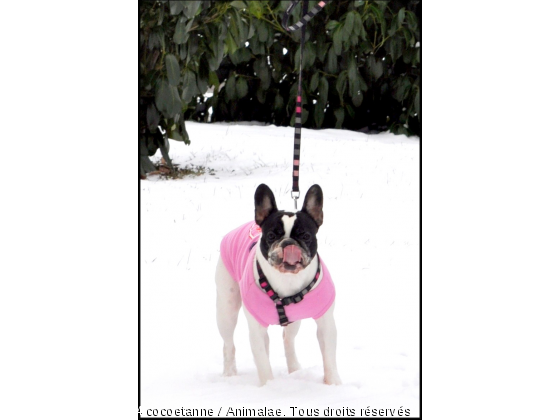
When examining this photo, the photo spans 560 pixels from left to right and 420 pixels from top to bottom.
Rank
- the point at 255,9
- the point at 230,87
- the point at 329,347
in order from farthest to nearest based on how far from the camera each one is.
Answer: the point at 230,87 → the point at 255,9 → the point at 329,347

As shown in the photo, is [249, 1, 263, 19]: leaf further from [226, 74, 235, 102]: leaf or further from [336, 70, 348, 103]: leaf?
[336, 70, 348, 103]: leaf

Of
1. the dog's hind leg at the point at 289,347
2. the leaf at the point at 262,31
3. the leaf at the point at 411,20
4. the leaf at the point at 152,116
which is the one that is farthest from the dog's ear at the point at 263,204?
the leaf at the point at 411,20

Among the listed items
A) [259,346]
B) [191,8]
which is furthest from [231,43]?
[259,346]

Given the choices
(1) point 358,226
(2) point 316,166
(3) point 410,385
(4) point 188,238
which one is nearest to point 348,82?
(2) point 316,166

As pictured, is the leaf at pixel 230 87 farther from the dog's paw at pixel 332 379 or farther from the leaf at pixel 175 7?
the dog's paw at pixel 332 379

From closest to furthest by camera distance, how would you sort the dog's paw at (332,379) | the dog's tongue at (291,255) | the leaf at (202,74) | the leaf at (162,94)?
the dog's tongue at (291,255) → the dog's paw at (332,379) → the leaf at (162,94) → the leaf at (202,74)

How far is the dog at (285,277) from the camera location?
1.86 m

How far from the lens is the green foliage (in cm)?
459

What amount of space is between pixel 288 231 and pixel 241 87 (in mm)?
3969

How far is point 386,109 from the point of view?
6.48m

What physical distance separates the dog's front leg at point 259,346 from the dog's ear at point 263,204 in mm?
335

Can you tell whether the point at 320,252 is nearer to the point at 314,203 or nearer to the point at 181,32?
the point at 314,203

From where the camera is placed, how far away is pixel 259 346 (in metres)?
2.02

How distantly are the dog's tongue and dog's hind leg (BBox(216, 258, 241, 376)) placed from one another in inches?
20.0
